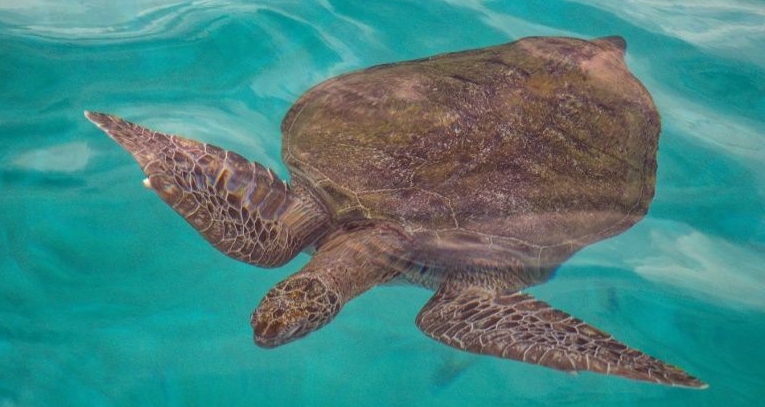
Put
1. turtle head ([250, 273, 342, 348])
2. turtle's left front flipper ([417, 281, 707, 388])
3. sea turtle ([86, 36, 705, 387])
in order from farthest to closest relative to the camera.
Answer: sea turtle ([86, 36, 705, 387]) < turtle head ([250, 273, 342, 348]) < turtle's left front flipper ([417, 281, 707, 388])

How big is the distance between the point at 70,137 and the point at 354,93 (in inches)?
72.8

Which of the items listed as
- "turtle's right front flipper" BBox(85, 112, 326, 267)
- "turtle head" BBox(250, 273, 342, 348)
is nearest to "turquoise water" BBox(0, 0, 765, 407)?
"turtle's right front flipper" BBox(85, 112, 326, 267)

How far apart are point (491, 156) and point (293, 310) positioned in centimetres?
109

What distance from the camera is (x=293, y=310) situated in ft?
7.97

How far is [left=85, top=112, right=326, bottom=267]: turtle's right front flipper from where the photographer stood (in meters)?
2.71

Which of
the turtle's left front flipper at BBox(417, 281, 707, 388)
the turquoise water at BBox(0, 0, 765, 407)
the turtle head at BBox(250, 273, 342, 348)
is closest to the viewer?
the turtle's left front flipper at BBox(417, 281, 707, 388)

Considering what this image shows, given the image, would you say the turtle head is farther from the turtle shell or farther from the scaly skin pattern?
the turtle shell

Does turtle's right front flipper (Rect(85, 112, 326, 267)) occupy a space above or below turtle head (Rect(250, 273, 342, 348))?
above

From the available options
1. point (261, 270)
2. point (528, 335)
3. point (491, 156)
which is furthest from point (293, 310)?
point (491, 156)

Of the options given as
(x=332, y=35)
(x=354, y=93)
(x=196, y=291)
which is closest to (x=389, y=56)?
(x=332, y=35)

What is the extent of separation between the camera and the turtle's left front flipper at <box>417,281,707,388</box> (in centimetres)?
224

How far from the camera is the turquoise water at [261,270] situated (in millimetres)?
2834

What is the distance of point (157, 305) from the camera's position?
298 centimetres

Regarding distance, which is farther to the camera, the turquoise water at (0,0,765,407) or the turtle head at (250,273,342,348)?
the turquoise water at (0,0,765,407)
